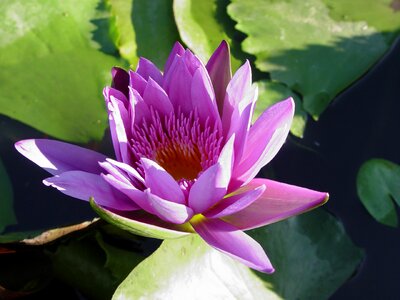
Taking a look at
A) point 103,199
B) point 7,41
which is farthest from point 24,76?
point 103,199

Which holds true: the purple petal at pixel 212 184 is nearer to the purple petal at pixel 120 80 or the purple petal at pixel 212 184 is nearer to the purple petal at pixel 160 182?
the purple petal at pixel 160 182

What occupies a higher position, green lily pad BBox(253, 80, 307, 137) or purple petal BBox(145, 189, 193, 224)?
purple petal BBox(145, 189, 193, 224)

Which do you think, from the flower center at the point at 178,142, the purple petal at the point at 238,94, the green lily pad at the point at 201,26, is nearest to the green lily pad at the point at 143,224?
the flower center at the point at 178,142

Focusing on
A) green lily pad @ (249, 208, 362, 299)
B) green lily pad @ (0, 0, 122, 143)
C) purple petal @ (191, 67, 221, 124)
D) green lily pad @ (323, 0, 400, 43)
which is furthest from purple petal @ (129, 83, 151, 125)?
green lily pad @ (323, 0, 400, 43)

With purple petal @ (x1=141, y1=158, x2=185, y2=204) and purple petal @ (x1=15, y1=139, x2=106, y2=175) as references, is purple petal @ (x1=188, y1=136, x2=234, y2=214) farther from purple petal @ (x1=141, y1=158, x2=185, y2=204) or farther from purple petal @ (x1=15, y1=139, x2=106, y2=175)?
purple petal @ (x1=15, y1=139, x2=106, y2=175)

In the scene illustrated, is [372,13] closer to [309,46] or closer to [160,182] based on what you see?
[309,46]

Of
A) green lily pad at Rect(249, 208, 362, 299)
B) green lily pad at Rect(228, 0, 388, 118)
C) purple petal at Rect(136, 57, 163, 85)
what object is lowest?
green lily pad at Rect(249, 208, 362, 299)

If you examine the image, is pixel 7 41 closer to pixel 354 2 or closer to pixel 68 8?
pixel 68 8
